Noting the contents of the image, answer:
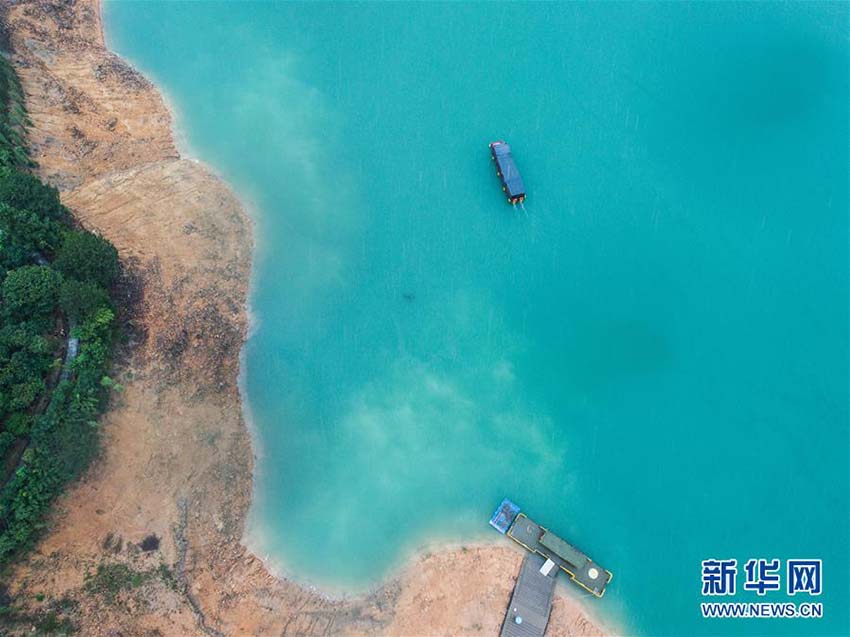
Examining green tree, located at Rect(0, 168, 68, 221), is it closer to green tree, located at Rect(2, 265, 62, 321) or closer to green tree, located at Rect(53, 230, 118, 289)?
green tree, located at Rect(53, 230, 118, 289)

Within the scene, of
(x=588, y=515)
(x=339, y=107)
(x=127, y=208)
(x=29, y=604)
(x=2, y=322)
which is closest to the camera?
(x=29, y=604)

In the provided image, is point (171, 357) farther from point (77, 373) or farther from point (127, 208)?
point (127, 208)

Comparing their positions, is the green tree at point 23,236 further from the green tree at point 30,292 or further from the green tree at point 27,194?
the green tree at point 30,292

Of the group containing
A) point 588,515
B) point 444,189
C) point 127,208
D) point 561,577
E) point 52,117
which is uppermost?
point 444,189

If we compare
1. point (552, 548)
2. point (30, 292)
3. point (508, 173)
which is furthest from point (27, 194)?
point (552, 548)

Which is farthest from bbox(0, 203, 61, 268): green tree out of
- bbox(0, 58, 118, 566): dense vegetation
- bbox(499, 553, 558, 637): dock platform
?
bbox(499, 553, 558, 637): dock platform

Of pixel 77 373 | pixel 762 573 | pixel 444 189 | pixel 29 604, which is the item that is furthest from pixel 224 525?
pixel 762 573
